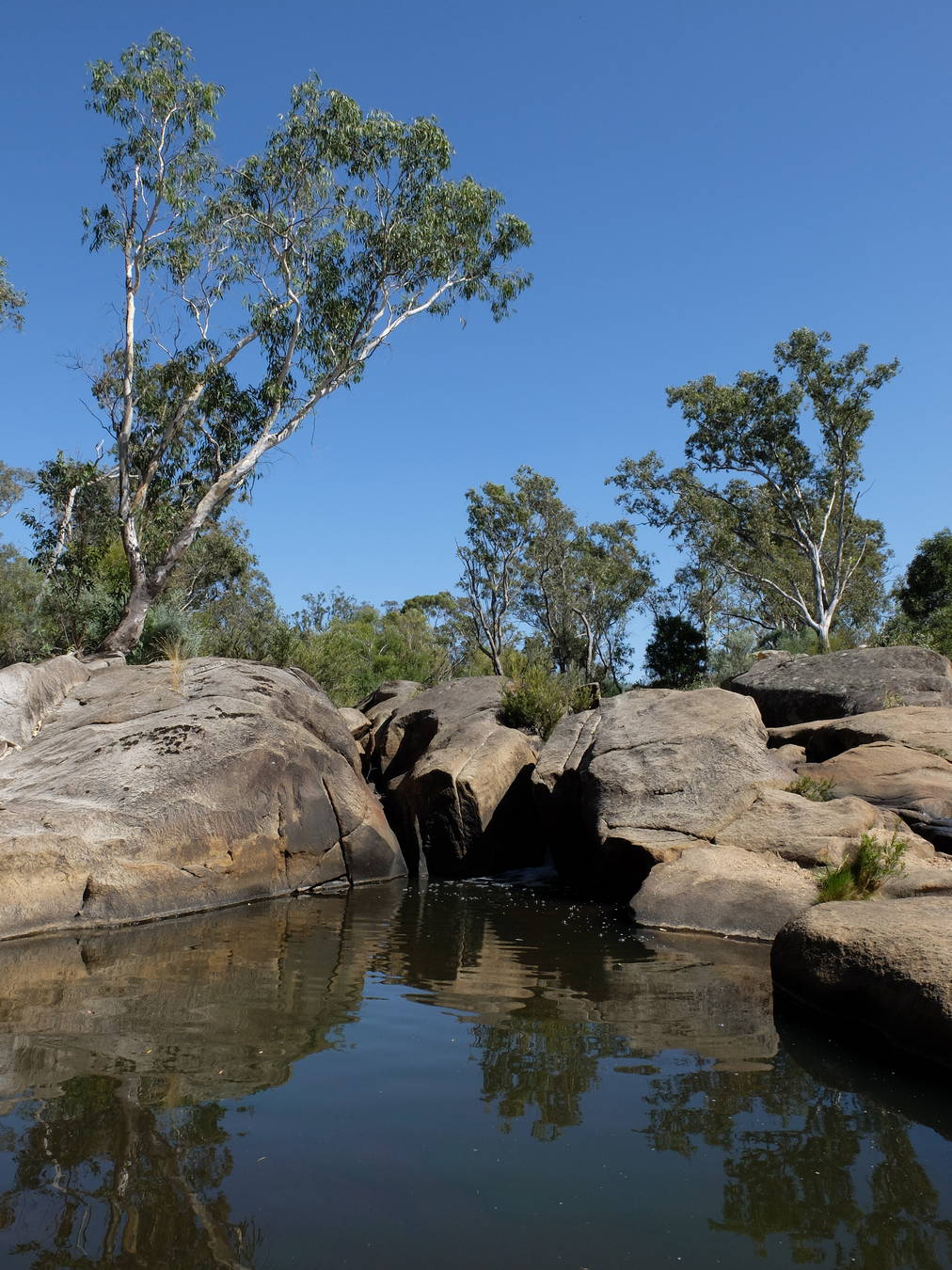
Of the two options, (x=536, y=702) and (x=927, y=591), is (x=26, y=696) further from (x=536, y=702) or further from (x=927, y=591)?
(x=927, y=591)

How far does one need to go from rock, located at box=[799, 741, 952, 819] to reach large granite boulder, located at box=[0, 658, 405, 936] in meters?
5.76

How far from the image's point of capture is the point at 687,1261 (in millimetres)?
3023

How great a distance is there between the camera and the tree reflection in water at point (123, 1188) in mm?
2943

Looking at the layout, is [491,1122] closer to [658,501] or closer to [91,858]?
[91,858]

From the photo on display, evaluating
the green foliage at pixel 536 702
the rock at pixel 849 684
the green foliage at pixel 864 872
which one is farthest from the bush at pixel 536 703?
the green foliage at pixel 864 872

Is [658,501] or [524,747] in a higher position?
[658,501]

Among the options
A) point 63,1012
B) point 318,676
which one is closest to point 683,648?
point 318,676

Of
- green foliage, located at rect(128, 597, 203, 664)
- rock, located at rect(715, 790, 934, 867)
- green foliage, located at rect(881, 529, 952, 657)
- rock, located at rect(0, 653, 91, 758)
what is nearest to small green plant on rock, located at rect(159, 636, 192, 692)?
green foliage, located at rect(128, 597, 203, 664)

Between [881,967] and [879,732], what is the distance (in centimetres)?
733

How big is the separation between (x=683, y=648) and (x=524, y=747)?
1513cm

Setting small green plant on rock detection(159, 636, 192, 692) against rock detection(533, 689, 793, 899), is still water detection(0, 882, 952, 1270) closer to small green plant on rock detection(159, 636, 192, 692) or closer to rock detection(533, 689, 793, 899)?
rock detection(533, 689, 793, 899)

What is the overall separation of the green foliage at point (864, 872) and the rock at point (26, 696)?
896cm

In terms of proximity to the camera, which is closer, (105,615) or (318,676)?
(105,615)

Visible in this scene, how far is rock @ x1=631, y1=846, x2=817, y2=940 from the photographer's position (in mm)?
8219
